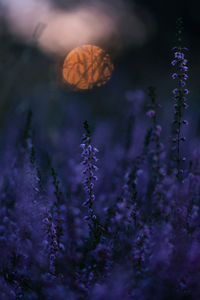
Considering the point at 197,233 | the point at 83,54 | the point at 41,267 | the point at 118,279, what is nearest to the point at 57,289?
the point at 41,267

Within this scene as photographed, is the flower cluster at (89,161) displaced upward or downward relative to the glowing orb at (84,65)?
downward

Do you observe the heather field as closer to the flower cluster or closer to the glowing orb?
the flower cluster

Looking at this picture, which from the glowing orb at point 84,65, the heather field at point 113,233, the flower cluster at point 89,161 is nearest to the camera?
the heather field at point 113,233

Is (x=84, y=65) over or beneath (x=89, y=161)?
over

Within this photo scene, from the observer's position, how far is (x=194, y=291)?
2.08m

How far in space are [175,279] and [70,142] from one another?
426 cm

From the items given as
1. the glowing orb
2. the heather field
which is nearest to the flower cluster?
the heather field

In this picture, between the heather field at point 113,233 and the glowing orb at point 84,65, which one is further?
the glowing orb at point 84,65

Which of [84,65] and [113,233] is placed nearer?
[113,233]

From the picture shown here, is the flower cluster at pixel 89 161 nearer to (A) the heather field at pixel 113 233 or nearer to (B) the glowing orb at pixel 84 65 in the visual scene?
(A) the heather field at pixel 113 233

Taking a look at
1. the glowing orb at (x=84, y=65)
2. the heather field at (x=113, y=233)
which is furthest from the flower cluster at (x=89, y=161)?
the glowing orb at (x=84, y=65)

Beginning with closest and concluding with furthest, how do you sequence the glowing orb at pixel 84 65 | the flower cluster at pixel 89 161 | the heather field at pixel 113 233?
1. the heather field at pixel 113 233
2. the flower cluster at pixel 89 161
3. the glowing orb at pixel 84 65

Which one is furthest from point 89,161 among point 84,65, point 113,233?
point 84,65

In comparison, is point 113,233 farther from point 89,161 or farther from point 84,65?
point 84,65
